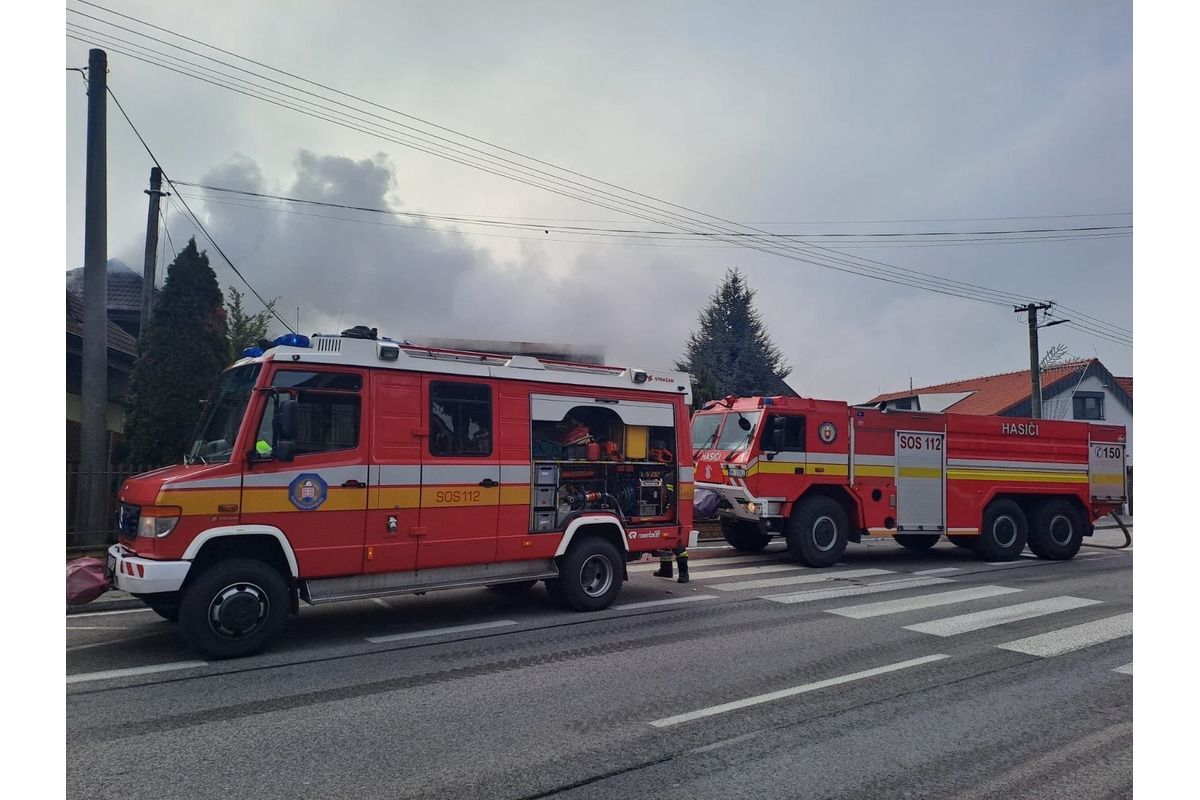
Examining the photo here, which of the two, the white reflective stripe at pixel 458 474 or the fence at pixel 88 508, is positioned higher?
the white reflective stripe at pixel 458 474

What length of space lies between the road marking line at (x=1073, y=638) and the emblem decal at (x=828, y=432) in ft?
16.9

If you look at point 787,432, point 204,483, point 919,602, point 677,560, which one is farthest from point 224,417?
point 787,432

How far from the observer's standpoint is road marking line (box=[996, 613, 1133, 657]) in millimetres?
7734

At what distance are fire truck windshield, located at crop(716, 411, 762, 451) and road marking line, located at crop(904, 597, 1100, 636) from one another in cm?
477

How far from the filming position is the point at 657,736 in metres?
5.08

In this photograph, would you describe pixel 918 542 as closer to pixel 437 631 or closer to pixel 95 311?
pixel 437 631

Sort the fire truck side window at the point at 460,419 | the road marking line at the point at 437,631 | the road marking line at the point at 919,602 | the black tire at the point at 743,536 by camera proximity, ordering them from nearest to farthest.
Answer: the road marking line at the point at 437,631
the fire truck side window at the point at 460,419
the road marking line at the point at 919,602
the black tire at the point at 743,536

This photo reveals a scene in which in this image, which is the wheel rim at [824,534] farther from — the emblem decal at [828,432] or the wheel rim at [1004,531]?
the wheel rim at [1004,531]

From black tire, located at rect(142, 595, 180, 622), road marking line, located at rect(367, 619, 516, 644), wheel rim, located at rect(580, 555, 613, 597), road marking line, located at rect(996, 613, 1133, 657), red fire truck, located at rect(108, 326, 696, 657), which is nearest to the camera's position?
red fire truck, located at rect(108, 326, 696, 657)

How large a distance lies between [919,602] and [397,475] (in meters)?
7.02

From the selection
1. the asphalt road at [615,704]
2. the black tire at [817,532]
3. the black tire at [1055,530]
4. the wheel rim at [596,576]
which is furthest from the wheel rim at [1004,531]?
the wheel rim at [596,576]

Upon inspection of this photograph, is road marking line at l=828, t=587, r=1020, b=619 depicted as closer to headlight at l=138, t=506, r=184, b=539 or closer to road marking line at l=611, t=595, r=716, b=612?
road marking line at l=611, t=595, r=716, b=612

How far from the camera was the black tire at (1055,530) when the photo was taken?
15344 millimetres

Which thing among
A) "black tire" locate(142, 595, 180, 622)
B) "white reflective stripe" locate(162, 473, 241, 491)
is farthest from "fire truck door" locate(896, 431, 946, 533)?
"black tire" locate(142, 595, 180, 622)
